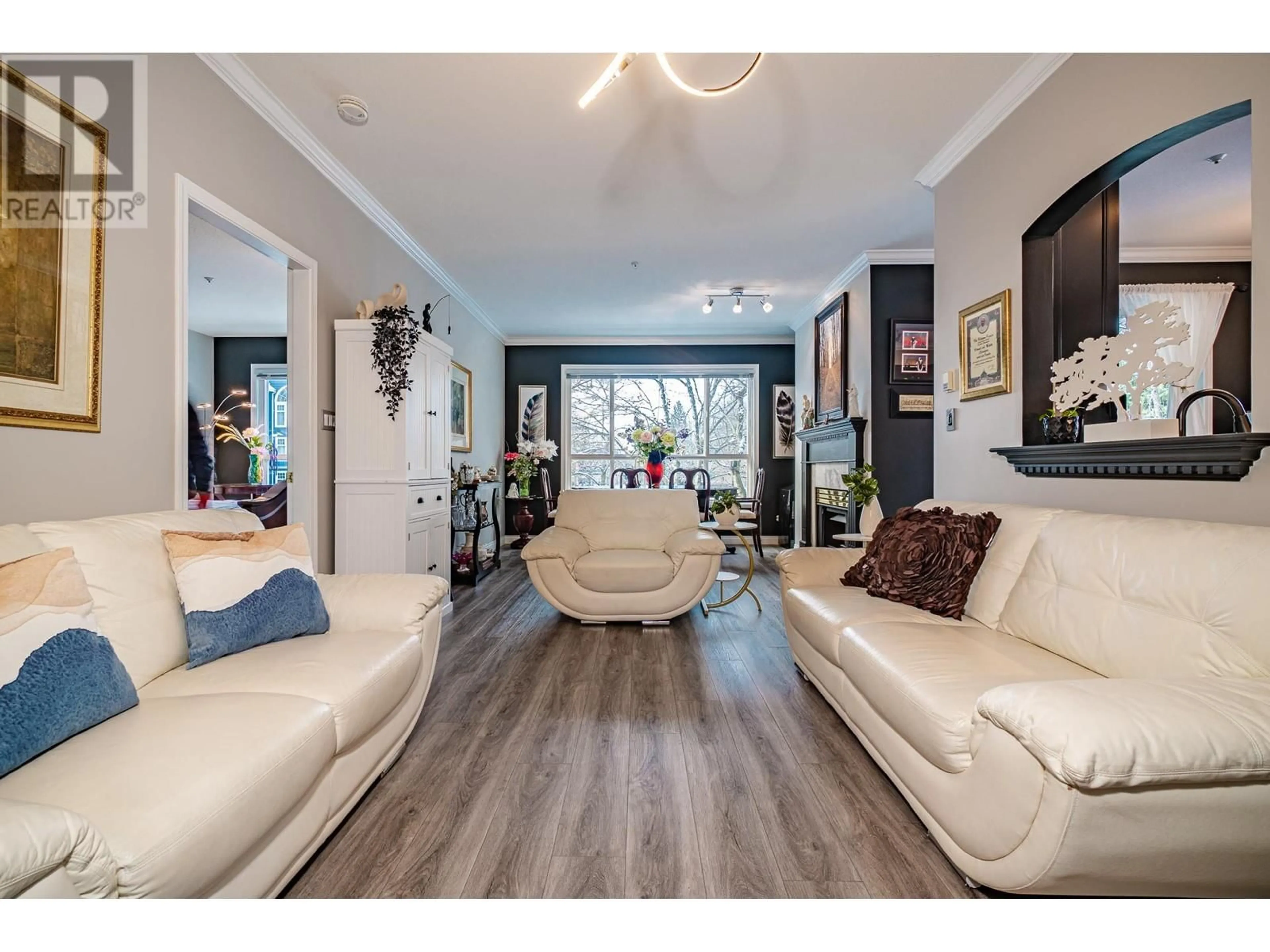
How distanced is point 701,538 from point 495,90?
269 centimetres

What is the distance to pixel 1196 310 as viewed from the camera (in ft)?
14.5

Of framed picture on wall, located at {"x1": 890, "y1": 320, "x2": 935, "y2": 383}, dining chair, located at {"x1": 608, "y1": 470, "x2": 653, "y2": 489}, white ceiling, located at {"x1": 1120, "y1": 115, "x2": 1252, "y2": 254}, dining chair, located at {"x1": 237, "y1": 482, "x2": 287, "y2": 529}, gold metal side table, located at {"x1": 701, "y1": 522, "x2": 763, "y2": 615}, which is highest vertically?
white ceiling, located at {"x1": 1120, "y1": 115, "x2": 1252, "y2": 254}

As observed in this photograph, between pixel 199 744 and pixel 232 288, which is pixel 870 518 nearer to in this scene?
pixel 199 744

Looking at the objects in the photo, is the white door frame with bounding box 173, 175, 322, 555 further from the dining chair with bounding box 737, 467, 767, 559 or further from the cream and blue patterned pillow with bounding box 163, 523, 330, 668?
the dining chair with bounding box 737, 467, 767, 559

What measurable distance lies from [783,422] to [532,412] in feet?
11.3

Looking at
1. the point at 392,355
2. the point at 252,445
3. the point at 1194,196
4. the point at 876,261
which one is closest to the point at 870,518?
the point at 876,261

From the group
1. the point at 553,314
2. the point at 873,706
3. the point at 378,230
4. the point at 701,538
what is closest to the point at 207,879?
the point at 873,706

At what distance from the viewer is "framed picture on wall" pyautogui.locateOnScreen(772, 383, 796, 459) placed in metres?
7.59

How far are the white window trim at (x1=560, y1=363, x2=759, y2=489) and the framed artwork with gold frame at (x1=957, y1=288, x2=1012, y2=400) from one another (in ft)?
14.9

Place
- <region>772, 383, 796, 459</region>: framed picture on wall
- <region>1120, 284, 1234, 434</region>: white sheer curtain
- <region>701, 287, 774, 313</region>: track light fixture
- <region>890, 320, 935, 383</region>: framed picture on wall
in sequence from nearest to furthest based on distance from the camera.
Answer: <region>1120, 284, 1234, 434</region>: white sheer curtain
<region>890, 320, 935, 383</region>: framed picture on wall
<region>701, 287, 774, 313</region>: track light fixture
<region>772, 383, 796, 459</region>: framed picture on wall

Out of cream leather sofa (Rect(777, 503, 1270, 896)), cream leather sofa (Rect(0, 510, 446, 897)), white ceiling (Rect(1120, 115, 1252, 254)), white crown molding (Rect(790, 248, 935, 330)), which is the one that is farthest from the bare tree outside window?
cream leather sofa (Rect(0, 510, 446, 897))

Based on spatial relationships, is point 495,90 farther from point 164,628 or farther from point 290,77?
point 164,628

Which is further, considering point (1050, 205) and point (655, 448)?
point (655, 448)

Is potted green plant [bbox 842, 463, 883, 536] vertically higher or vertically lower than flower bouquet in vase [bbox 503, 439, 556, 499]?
lower
